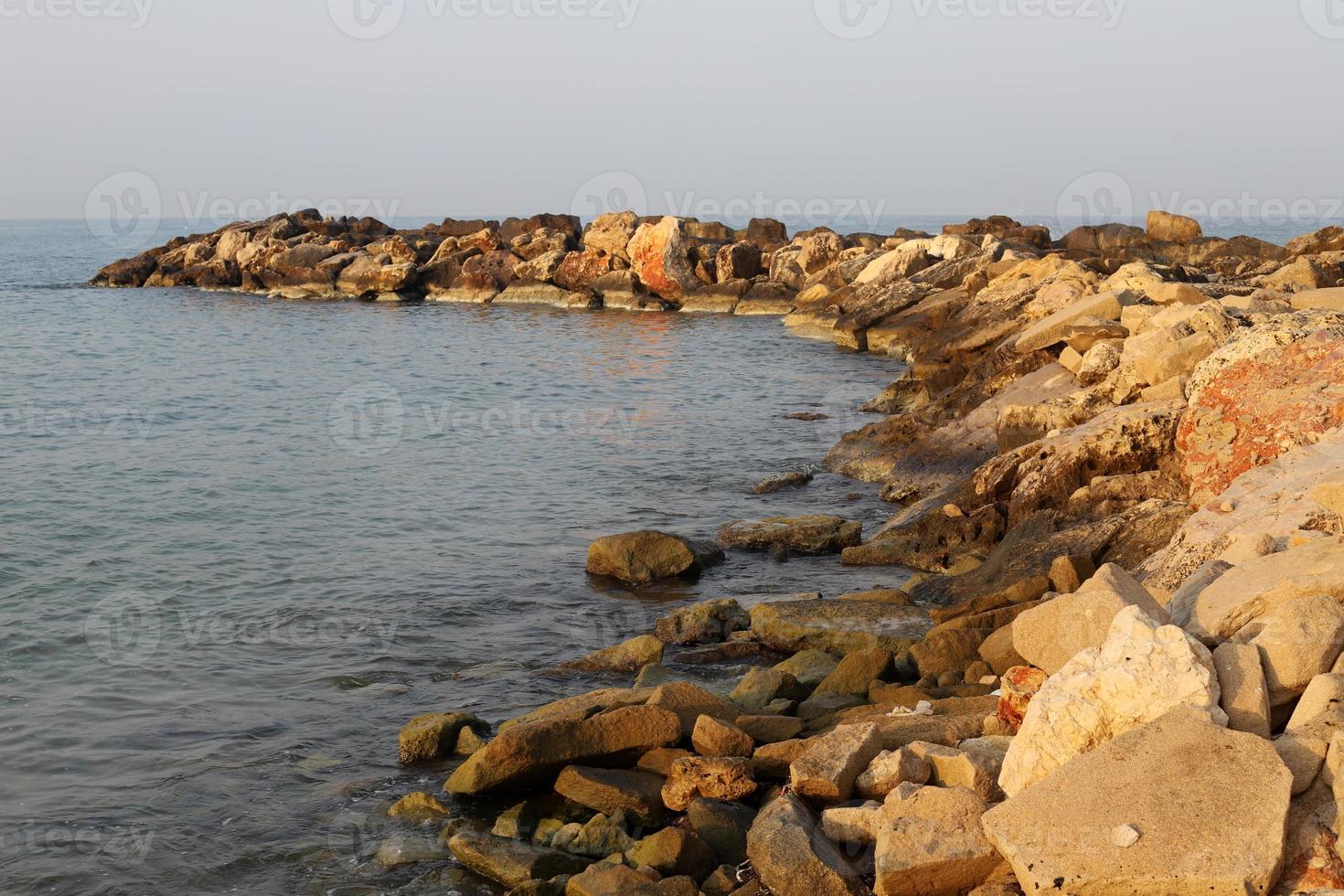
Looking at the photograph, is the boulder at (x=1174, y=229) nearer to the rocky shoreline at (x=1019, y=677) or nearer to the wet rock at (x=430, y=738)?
the rocky shoreline at (x=1019, y=677)

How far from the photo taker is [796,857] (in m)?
6.70

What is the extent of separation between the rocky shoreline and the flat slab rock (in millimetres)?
36

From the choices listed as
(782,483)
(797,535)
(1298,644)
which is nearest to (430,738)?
(1298,644)

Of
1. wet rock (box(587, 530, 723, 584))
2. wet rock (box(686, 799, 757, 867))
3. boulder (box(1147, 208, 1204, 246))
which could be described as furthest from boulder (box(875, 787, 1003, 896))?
boulder (box(1147, 208, 1204, 246))

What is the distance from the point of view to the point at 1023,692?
764 cm

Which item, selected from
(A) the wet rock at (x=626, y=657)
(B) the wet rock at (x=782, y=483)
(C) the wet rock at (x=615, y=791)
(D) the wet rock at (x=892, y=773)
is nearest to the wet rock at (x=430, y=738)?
(C) the wet rock at (x=615, y=791)

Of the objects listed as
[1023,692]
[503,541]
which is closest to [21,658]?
[503,541]

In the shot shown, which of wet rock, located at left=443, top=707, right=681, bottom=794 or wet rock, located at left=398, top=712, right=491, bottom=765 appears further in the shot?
wet rock, located at left=398, top=712, right=491, bottom=765

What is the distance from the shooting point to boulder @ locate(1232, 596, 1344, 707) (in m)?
6.57

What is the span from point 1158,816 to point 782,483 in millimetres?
14476

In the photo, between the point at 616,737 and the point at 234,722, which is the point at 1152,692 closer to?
the point at 616,737

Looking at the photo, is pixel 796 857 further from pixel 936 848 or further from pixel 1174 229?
pixel 1174 229

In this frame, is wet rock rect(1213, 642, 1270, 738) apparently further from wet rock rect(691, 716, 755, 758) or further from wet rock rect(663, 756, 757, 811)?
wet rock rect(691, 716, 755, 758)

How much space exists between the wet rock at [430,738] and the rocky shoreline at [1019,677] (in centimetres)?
2
